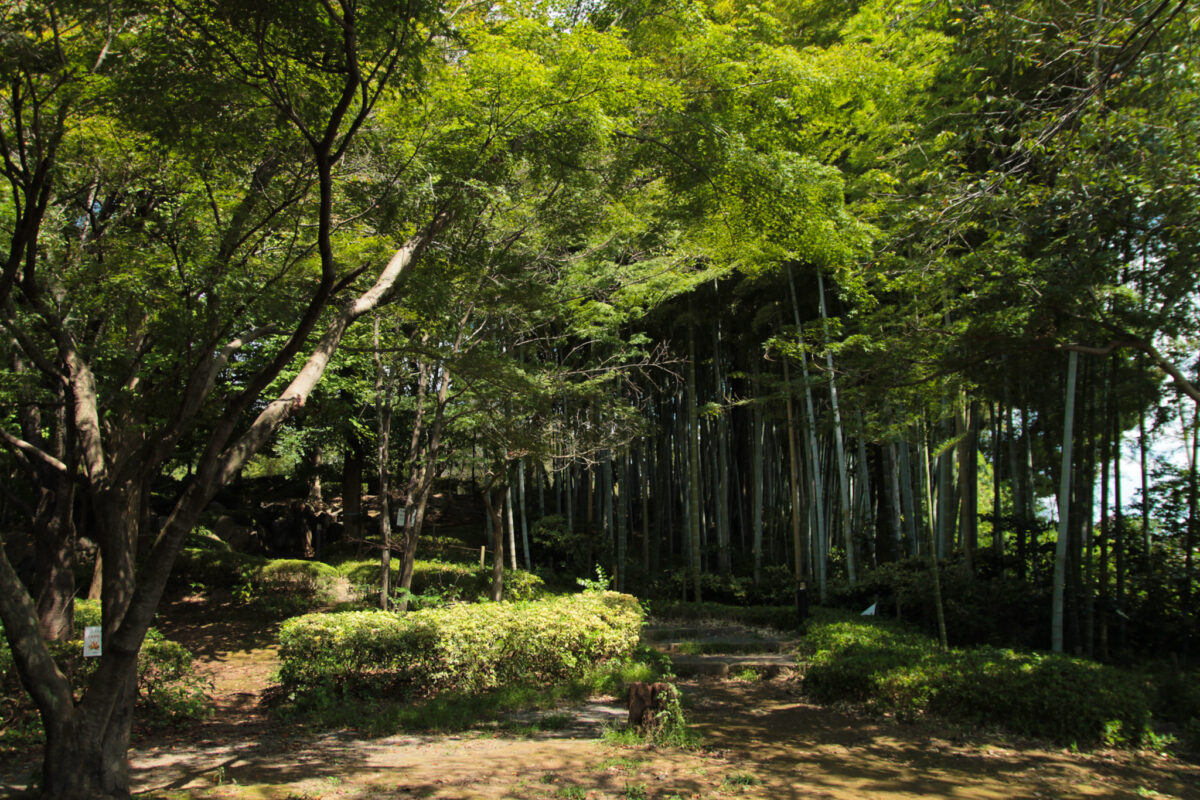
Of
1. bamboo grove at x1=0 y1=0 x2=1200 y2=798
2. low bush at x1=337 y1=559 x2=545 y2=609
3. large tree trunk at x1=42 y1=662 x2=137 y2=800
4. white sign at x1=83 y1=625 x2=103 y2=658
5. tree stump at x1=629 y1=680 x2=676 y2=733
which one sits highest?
bamboo grove at x1=0 y1=0 x2=1200 y2=798

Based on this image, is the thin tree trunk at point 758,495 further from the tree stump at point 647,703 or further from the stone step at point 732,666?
the tree stump at point 647,703

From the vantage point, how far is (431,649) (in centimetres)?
625

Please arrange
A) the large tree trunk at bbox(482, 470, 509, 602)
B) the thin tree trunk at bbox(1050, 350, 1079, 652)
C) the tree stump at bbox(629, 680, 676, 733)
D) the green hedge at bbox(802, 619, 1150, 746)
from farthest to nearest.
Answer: the large tree trunk at bbox(482, 470, 509, 602)
the thin tree trunk at bbox(1050, 350, 1079, 652)
the tree stump at bbox(629, 680, 676, 733)
the green hedge at bbox(802, 619, 1150, 746)

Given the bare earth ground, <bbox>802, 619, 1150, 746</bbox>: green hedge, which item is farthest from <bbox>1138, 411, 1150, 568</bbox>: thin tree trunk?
the bare earth ground

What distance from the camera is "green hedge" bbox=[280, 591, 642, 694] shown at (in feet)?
20.2

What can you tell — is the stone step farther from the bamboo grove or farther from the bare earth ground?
the bamboo grove

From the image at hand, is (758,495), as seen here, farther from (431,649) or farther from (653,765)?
(653,765)

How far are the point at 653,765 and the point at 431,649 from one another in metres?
2.75

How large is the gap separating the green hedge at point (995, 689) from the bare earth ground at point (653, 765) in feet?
0.67

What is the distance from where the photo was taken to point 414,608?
9.00m

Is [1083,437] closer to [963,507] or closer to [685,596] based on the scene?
[963,507]

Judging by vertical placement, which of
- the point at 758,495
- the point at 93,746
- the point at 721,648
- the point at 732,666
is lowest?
the point at 721,648

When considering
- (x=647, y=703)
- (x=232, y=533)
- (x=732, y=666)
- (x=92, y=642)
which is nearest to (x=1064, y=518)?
(x=732, y=666)

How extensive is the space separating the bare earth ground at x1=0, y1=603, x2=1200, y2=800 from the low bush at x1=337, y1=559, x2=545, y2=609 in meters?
4.90
